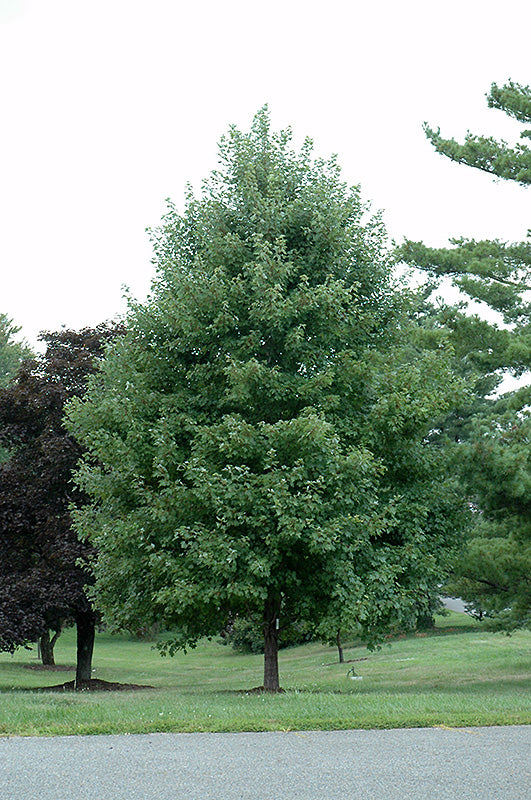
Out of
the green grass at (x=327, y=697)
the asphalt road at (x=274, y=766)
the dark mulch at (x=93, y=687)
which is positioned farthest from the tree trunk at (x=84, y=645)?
the asphalt road at (x=274, y=766)

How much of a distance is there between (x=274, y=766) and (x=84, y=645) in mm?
15276

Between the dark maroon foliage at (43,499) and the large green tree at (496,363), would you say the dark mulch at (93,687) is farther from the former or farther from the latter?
the large green tree at (496,363)

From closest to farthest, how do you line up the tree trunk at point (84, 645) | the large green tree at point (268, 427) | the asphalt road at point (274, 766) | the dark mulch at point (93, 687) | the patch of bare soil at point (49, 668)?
the asphalt road at point (274, 766) → the large green tree at point (268, 427) → the dark mulch at point (93, 687) → the tree trunk at point (84, 645) → the patch of bare soil at point (49, 668)

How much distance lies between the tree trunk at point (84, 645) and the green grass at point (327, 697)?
7.47ft

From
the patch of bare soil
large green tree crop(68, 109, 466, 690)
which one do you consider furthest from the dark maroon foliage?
the patch of bare soil

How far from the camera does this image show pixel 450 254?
49.9ft

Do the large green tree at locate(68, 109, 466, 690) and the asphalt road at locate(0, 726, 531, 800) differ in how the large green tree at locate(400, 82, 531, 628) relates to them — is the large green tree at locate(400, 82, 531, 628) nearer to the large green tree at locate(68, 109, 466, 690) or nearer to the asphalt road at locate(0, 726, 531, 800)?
the large green tree at locate(68, 109, 466, 690)

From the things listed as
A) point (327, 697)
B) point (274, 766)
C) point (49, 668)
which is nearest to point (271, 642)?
point (327, 697)

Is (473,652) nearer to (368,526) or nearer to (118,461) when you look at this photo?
(368,526)

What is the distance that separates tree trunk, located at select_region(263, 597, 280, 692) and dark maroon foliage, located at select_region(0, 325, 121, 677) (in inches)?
181

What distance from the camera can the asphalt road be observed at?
559 cm

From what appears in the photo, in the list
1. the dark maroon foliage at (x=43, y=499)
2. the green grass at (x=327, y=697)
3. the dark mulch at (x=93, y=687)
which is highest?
the dark maroon foliage at (x=43, y=499)

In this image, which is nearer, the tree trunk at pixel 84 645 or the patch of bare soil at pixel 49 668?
the tree trunk at pixel 84 645

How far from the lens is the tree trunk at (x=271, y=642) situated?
1405cm
